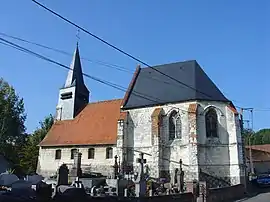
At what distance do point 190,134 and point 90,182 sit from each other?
29.7 ft

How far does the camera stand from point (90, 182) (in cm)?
2175

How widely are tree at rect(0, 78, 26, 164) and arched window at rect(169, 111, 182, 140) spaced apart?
2204cm

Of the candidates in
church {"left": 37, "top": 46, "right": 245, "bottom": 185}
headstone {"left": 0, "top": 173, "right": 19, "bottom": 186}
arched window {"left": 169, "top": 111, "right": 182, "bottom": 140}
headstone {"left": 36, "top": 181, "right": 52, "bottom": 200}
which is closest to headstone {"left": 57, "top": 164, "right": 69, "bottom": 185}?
headstone {"left": 0, "top": 173, "right": 19, "bottom": 186}

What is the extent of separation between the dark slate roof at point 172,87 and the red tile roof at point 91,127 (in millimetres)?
2358

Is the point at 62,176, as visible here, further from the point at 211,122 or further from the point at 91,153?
the point at 211,122

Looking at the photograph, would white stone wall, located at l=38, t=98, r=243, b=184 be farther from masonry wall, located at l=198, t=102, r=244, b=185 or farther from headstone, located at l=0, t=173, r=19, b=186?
headstone, located at l=0, t=173, r=19, b=186

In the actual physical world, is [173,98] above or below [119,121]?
above

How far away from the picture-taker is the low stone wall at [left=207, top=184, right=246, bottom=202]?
55.4 ft

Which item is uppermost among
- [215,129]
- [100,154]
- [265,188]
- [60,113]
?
[60,113]

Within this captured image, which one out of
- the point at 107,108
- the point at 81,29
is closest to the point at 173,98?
the point at 107,108

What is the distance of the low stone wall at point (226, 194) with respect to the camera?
16.9m

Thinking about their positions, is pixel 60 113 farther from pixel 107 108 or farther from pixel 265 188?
pixel 265 188

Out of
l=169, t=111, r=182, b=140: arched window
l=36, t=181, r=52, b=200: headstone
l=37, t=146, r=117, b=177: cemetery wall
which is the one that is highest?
l=169, t=111, r=182, b=140: arched window

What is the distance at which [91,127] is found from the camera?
3181cm
